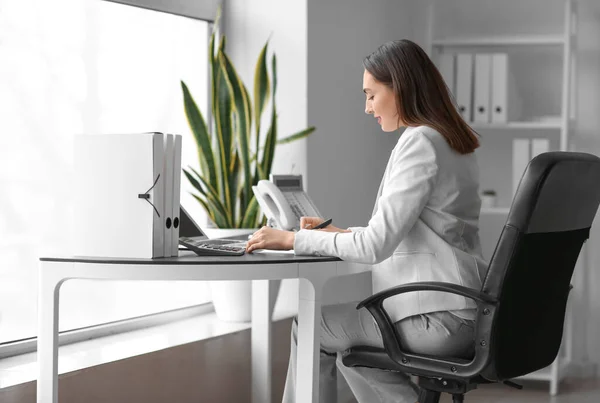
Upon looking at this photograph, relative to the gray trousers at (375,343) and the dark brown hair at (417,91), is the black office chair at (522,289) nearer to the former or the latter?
the gray trousers at (375,343)

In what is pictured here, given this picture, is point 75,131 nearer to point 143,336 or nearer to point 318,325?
point 143,336

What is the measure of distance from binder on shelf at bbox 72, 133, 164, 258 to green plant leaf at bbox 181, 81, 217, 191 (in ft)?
3.50

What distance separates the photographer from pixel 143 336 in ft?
10.6

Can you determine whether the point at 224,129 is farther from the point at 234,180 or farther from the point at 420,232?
the point at 420,232

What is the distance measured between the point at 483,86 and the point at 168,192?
2.44 metres

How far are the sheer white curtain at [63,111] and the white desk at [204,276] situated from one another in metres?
0.66

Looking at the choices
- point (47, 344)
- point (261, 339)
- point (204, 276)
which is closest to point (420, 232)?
point (204, 276)

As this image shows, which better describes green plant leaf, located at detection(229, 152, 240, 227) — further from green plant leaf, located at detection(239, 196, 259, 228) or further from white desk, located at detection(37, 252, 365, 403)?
white desk, located at detection(37, 252, 365, 403)

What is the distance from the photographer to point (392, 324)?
2.16 m

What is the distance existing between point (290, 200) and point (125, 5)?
1.14 m

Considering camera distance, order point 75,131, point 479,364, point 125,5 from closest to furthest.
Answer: point 479,364 → point 75,131 → point 125,5

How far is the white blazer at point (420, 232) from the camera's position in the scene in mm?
2125

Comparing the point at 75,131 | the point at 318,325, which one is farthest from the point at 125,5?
the point at 318,325

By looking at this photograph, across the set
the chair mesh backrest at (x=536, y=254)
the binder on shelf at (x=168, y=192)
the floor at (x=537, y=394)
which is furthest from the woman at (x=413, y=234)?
the floor at (x=537, y=394)
